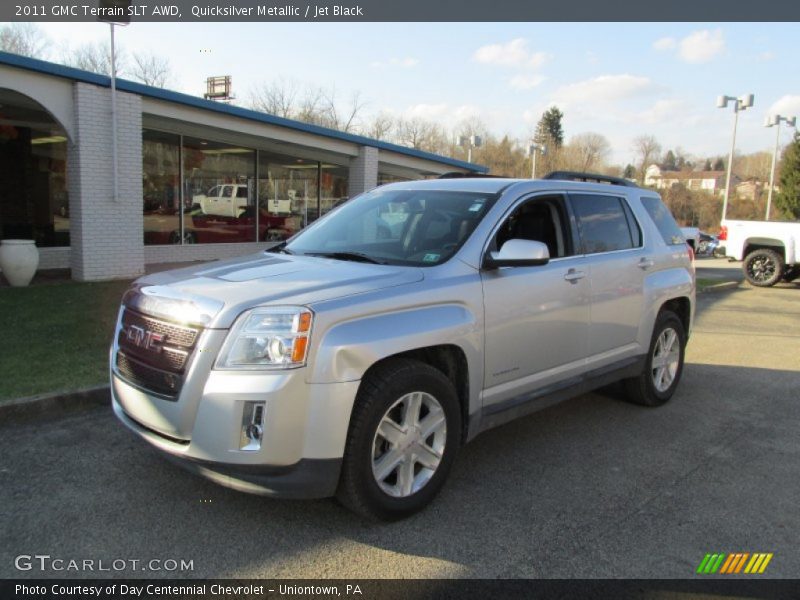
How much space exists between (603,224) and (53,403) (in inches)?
179

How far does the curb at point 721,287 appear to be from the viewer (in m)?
15.0

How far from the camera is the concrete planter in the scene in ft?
32.4

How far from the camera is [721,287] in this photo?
15.7 meters

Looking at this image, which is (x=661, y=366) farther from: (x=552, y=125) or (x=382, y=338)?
(x=552, y=125)

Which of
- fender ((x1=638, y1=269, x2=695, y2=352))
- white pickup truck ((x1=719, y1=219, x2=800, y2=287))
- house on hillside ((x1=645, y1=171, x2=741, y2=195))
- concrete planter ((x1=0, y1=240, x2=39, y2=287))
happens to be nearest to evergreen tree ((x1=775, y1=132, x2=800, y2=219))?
house on hillside ((x1=645, y1=171, x2=741, y2=195))

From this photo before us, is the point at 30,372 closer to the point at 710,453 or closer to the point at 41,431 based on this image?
the point at 41,431

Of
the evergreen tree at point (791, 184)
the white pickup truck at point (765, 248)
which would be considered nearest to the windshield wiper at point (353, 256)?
the white pickup truck at point (765, 248)

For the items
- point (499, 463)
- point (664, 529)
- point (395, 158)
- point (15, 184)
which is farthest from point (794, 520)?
point (395, 158)

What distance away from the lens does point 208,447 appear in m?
3.03

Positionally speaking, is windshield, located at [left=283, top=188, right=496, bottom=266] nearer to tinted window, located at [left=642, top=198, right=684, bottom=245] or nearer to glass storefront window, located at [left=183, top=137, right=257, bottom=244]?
tinted window, located at [left=642, top=198, right=684, bottom=245]

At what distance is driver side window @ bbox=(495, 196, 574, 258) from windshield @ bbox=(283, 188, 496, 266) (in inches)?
14.4

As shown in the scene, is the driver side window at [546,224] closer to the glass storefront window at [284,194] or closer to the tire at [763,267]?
the glass storefront window at [284,194]

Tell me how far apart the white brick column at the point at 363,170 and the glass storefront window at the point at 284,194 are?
1826 mm

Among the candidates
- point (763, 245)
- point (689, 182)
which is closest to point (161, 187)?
point (763, 245)
